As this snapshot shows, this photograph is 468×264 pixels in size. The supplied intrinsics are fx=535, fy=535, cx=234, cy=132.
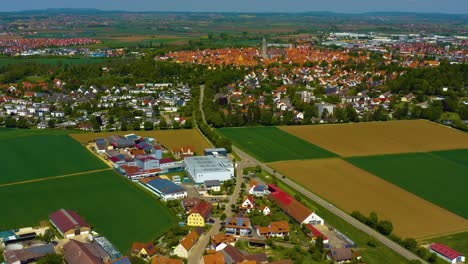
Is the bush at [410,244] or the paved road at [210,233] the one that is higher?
the bush at [410,244]

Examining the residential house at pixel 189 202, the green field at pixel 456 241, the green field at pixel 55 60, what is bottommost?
the green field at pixel 55 60

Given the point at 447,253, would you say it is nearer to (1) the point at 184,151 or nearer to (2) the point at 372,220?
(2) the point at 372,220

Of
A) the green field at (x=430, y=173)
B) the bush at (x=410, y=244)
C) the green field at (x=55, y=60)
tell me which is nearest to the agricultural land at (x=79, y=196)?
the bush at (x=410, y=244)

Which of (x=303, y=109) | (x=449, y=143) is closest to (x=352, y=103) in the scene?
(x=303, y=109)

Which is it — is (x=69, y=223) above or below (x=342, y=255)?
above

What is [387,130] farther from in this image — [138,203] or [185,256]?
[185,256]

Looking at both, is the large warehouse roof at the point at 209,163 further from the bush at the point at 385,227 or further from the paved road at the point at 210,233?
the bush at the point at 385,227

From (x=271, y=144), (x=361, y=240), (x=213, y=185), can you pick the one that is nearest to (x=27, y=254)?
(x=213, y=185)
